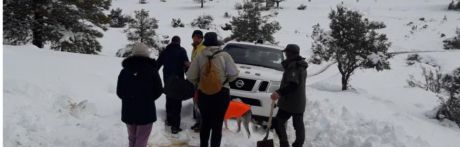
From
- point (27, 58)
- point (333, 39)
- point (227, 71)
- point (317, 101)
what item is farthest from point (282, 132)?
point (333, 39)

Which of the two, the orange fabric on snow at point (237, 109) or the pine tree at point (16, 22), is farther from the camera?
the pine tree at point (16, 22)

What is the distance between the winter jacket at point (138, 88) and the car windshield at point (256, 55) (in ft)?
14.3

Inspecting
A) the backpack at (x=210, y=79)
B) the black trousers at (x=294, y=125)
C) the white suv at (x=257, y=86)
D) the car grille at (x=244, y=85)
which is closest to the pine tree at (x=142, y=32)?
the white suv at (x=257, y=86)

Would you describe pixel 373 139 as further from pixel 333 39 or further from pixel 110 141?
pixel 333 39

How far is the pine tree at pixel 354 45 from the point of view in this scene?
60.0 ft

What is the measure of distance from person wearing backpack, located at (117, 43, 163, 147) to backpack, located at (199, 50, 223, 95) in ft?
1.84

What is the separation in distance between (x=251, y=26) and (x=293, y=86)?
1589cm

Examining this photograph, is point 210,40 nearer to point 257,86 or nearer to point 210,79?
point 210,79

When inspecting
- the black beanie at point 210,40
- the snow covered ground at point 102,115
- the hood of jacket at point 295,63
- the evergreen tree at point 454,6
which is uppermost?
the evergreen tree at point 454,6

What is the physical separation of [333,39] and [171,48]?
12.5 meters

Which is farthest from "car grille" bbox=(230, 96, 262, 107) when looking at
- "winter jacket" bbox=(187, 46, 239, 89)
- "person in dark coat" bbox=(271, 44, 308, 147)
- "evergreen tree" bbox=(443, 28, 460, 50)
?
"evergreen tree" bbox=(443, 28, 460, 50)

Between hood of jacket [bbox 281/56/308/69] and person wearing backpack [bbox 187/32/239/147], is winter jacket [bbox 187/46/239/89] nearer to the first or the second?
person wearing backpack [bbox 187/32/239/147]

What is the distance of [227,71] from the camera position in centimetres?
590

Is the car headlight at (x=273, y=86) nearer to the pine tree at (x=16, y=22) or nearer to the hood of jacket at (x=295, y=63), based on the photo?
the hood of jacket at (x=295, y=63)
